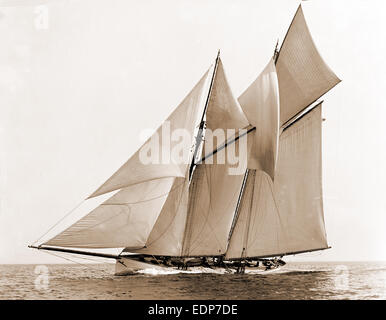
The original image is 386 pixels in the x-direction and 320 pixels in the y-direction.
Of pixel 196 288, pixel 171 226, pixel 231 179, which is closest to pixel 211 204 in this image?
pixel 231 179

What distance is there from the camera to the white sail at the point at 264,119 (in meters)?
14.3

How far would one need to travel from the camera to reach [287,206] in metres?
16.8

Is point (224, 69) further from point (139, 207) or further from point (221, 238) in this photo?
point (221, 238)

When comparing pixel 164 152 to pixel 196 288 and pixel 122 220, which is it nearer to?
pixel 122 220

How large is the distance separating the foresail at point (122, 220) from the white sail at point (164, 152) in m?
0.95

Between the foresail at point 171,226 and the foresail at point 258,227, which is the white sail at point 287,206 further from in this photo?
the foresail at point 171,226

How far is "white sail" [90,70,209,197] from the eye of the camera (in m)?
13.2

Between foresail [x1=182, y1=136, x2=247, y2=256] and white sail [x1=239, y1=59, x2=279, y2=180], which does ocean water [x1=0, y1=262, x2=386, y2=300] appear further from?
white sail [x1=239, y1=59, x2=279, y2=180]

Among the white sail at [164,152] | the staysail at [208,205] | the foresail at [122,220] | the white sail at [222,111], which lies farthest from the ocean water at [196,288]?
the white sail at [222,111]

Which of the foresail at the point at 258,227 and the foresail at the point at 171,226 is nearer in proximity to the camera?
the foresail at the point at 171,226

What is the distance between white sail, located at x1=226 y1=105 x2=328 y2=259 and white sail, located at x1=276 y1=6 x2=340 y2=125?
574 mm

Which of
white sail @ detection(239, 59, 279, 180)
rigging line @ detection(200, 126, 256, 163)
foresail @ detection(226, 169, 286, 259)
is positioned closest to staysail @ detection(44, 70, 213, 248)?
rigging line @ detection(200, 126, 256, 163)

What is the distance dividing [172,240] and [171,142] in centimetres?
303

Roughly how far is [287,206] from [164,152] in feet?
16.2
